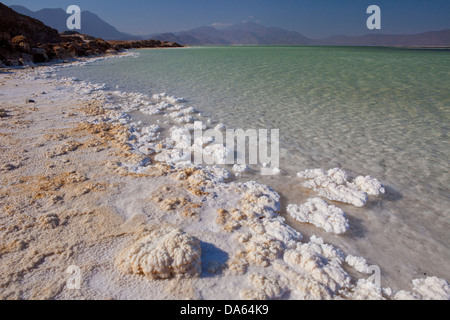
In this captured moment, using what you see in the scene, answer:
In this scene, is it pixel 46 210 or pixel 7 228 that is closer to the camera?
pixel 7 228

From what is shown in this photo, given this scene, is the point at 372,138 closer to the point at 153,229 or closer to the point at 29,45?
the point at 153,229

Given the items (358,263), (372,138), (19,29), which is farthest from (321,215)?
(19,29)

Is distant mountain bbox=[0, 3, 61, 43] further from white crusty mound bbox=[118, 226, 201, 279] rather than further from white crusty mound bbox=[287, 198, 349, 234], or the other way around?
white crusty mound bbox=[287, 198, 349, 234]

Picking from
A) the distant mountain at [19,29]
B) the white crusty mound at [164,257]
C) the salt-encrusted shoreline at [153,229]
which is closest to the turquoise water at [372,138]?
the salt-encrusted shoreline at [153,229]

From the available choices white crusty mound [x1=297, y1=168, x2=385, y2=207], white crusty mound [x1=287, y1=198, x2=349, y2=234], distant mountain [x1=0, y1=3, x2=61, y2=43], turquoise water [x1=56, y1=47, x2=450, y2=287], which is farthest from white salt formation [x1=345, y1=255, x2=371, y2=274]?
distant mountain [x1=0, y1=3, x2=61, y2=43]
